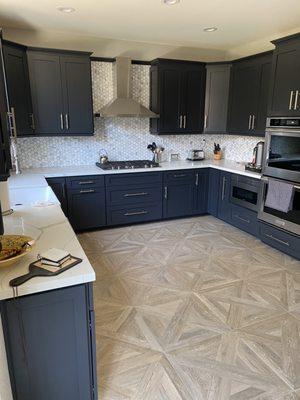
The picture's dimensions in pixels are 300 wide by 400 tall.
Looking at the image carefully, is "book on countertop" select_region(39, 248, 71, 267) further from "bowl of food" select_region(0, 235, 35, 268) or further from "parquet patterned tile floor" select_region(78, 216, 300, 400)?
"parquet patterned tile floor" select_region(78, 216, 300, 400)

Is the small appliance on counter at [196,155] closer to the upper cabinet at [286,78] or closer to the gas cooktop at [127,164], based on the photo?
the gas cooktop at [127,164]

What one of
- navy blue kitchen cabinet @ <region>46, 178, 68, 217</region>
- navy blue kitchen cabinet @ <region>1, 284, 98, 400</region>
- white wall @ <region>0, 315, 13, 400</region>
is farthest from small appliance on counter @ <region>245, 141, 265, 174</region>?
white wall @ <region>0, 315, 13, 400</region>

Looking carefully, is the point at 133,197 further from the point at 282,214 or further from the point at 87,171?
the point at 282,214

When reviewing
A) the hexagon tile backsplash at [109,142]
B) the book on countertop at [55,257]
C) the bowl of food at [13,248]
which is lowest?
the book on countertop at [55,257]

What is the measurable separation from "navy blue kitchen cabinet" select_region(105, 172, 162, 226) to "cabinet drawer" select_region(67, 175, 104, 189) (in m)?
0.10

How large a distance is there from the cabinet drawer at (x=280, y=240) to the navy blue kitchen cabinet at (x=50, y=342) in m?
2.69

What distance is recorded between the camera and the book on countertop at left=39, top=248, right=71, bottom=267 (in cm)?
143

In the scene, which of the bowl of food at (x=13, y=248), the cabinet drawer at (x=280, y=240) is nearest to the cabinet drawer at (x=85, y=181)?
the cabinet drawer at (x=280, y=240)

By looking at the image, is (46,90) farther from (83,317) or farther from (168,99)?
(83,317)

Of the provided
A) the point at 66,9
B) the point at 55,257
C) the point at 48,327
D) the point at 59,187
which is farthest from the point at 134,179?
the point at 48,327

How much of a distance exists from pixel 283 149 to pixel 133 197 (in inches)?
81.4

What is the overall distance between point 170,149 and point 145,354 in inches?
140

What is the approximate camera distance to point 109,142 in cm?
459

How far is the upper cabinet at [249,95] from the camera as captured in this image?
154 inches
